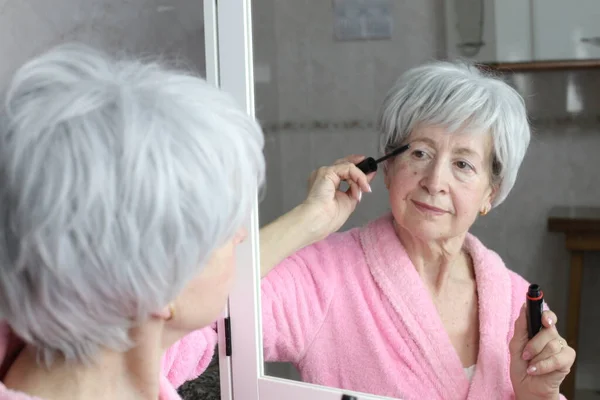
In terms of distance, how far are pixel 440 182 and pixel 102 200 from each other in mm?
426

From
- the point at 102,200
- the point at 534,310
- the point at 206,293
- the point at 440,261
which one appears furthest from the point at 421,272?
the point at 102,200

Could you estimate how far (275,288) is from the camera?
95 cm

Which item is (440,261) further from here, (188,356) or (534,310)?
(188,356)

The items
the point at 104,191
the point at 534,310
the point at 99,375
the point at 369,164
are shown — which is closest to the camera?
the point at 104,191

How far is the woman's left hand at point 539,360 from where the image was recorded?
77 centimetres

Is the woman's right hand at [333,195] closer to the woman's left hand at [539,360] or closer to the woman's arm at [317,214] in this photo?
the woman's arm at [317,214]

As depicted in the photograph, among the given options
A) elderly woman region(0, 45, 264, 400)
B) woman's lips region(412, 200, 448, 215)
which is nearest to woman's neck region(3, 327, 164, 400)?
elderly woman region(0, 45, 264, 400)

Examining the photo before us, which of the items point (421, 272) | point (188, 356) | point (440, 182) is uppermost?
point (440, 182)

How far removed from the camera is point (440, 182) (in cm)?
82

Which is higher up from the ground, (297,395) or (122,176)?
(122,176)

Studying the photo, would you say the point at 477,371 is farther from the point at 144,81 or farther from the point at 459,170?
the point at 144,81

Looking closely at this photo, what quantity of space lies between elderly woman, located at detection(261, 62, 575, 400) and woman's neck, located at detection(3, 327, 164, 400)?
282 mm

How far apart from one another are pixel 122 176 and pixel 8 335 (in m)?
0.25

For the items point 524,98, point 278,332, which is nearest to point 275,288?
point 278,332
